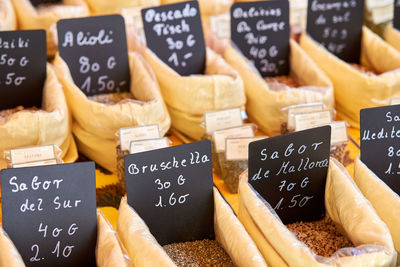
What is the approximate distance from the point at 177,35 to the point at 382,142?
95 centimetres

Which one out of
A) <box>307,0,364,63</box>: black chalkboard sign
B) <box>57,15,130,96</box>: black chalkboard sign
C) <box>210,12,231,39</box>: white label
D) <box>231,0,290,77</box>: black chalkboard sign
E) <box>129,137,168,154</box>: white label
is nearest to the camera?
<box>129,137,168,154</box>: white label

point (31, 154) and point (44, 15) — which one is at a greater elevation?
point (44, 15)

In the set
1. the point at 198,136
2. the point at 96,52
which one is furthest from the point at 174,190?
the point at 96,52

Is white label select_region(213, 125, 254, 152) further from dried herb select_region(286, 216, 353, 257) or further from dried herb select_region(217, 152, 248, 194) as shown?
dried herb select_region(286, 216, 353, 257)

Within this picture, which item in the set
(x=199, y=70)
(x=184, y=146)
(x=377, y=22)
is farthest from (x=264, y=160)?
(x=377, y=22)

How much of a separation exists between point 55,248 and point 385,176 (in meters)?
0.94

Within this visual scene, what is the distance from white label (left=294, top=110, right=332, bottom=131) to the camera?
5.77 ft

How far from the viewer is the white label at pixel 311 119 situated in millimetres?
1759

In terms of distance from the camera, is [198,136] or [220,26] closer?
[198,136]

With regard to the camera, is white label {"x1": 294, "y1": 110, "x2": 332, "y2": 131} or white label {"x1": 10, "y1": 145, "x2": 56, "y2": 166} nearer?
white label {"x1": 10, "y1": 145, "x2": 56, "y2": 166}

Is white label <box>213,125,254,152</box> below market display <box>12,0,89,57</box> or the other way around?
below

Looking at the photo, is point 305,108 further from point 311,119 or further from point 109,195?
point 109,195

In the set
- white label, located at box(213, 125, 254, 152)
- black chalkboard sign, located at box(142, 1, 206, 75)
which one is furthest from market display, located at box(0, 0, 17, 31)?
white label, located at box(213, 125, 254, 152)

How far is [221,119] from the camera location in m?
1.80
